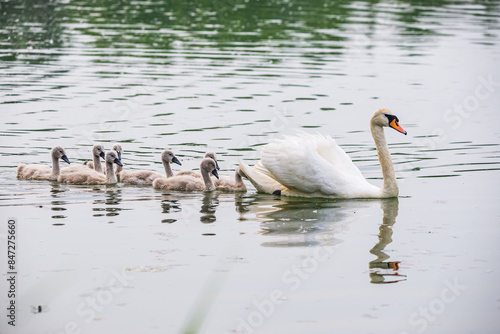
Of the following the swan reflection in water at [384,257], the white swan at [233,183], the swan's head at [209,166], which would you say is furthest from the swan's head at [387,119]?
the swan's head at [209,166]

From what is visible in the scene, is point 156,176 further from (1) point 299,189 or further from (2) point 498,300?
(2) point 498,300

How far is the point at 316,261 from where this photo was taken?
9.77 meters

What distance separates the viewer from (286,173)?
42.4ft

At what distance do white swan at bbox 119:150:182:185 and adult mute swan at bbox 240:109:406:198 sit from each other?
4.45 feet

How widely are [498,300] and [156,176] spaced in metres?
6.48

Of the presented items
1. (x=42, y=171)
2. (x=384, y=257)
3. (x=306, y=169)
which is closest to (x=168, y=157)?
(x=42, y=171)

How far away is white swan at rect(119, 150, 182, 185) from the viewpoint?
14016 millimetres

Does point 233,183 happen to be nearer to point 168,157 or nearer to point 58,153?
point 168,157

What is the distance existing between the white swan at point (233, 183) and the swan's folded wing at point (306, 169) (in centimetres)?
69

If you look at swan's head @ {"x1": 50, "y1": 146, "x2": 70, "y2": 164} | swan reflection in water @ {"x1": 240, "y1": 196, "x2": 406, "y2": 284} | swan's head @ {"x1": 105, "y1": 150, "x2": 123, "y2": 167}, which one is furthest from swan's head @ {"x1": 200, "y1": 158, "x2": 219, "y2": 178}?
swan's head @ {"x1": 50, "y1": 146, "x2": 70, "y2": 164}

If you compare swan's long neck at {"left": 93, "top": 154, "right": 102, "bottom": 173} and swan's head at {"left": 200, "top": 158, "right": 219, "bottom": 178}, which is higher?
swan's head at {"left": 200, "top": 158, "right": 219, "bottom": 178}

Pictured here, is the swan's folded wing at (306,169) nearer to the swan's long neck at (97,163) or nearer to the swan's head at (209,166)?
the swan's head at (209,166)

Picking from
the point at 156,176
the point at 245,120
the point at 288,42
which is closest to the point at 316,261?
the point at 156,176

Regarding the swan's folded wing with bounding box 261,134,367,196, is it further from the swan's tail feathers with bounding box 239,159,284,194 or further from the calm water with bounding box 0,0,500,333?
the swan's tail feathers with bounding box 239,159,284,194
